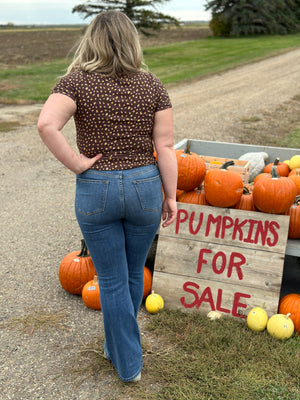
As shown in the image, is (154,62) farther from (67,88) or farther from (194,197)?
(67,88)

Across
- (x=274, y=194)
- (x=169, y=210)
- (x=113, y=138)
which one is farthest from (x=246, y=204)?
(x=113, y=138)

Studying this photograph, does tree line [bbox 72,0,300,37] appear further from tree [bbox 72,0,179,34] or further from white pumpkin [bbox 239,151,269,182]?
white pumpkin [bbox 239,151,269,182]

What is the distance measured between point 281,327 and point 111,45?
231 centimetres

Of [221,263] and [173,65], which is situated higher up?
[173,65]

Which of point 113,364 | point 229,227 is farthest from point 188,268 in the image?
point 113,364

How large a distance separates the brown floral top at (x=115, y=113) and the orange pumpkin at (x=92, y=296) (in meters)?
1.64

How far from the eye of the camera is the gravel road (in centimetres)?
296

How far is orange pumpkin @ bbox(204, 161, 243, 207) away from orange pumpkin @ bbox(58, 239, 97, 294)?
4.03 feet

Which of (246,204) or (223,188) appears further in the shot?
(246,204)

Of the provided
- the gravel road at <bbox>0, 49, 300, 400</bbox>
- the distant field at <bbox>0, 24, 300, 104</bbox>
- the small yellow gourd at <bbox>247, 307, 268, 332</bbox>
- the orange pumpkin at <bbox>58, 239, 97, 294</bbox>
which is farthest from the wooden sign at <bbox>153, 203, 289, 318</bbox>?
the distant field at <bbox>0, 24, 300, 104</bbox>

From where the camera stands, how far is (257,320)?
3.36 meters

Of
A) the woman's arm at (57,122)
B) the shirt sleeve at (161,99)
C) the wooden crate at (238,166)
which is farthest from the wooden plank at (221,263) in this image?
the woman's arm at (57,122)

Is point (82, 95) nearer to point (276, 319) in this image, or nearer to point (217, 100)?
point (276, 319)

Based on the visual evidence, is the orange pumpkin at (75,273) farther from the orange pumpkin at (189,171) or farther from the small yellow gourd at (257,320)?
the small yellow gourd at (257,320)
